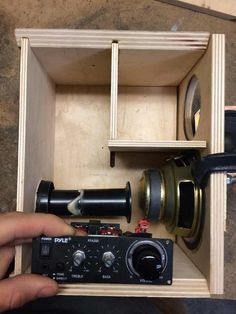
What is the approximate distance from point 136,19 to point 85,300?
37.8 inches

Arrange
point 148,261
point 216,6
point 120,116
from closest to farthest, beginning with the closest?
1. point 148,261
2. point 120,116
3. point 216,6

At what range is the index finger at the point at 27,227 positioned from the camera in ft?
2.12

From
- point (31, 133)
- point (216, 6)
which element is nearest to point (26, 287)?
point (31, 133)

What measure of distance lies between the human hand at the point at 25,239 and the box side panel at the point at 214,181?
0.28 meters

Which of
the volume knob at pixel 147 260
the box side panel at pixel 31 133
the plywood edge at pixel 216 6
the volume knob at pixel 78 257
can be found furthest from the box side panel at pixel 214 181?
the plywood edge at pixel 216 6

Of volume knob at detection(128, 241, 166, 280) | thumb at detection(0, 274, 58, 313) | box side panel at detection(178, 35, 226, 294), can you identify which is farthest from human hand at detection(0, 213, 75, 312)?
box side panel at detection(178, 35, 226, 294)

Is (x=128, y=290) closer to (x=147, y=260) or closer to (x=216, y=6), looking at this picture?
(x=147, y=260)

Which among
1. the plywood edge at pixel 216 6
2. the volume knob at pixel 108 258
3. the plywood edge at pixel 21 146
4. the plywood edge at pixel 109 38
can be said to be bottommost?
the volume knob at pixel 108 258

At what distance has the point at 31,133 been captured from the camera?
74cm

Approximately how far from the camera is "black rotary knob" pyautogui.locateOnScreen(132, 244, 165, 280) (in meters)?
0.61

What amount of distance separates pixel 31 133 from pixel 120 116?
14.0 inches

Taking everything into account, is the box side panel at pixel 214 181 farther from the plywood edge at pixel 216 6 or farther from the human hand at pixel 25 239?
the plywood edge at pixel 216 6

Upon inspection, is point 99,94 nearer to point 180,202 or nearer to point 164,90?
point 164,90

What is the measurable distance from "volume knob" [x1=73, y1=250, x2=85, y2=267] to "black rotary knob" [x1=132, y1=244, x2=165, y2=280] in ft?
0.33
